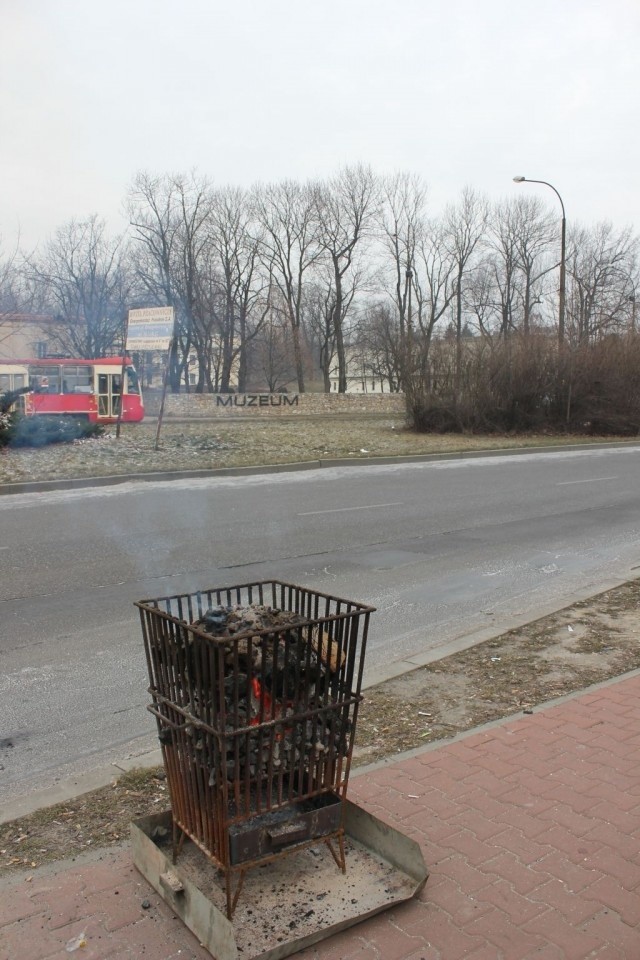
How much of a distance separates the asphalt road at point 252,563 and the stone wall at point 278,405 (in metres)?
22.4

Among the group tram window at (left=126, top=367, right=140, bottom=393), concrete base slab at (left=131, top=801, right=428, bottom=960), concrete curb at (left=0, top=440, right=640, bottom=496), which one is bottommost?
concrete base slab at (left=131, top=801, right=428, bottom=960)

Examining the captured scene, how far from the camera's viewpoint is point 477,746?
381 cm

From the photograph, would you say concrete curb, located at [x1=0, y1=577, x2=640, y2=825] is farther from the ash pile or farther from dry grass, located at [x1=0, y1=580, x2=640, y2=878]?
the ash pile

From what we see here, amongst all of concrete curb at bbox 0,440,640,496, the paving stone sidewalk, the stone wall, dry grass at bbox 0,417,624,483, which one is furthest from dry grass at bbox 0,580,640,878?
the stone wall

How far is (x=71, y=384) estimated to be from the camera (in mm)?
27719

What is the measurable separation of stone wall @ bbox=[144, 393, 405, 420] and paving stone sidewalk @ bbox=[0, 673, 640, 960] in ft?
109

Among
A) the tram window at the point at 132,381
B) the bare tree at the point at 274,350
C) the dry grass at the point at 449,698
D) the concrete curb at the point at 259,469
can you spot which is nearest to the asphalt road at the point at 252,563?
the dry grass at the point at 449,698

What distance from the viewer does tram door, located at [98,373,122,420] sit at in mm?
27969

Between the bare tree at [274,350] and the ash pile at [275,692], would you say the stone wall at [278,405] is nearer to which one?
the bare tree at [274,350]

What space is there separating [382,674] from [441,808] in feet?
5.82

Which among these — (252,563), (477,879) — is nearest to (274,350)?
(252,563)

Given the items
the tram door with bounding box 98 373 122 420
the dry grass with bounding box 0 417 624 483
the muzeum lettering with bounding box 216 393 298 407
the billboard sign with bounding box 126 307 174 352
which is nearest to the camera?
the dry grass with bounding box 0 417 624 483

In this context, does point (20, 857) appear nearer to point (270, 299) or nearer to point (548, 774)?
point (548, 774)

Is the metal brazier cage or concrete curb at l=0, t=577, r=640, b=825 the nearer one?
the metal brazier cage
